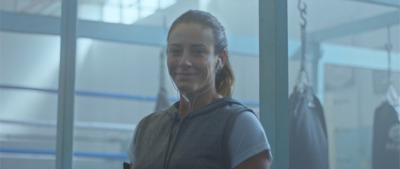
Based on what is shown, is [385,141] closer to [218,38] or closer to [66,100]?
[66,100]

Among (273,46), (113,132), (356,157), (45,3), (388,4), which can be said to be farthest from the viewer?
(113,132)

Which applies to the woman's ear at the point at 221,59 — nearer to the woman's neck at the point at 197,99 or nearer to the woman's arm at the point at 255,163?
the woman's neck at the point at 197,99

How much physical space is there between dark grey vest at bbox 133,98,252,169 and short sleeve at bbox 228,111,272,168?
0.01 meters

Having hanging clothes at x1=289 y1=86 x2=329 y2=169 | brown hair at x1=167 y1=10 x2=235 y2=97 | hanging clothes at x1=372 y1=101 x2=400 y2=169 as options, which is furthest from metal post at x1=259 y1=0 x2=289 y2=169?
hanging clothes at x1=372 y1=101 x2=400 y2=169

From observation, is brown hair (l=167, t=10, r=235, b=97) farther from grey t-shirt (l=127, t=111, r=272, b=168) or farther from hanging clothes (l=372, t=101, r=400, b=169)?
hanging clothes (l=372, t=101, r=400, b=169)

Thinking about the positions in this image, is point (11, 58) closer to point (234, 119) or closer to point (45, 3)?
point (45, 3)

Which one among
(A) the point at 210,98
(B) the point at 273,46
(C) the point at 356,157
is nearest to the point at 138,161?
(A) the point at 210,98

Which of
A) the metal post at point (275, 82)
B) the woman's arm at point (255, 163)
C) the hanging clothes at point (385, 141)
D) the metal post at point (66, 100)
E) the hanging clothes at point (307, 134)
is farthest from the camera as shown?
the hanging clothes at point (385, 141)

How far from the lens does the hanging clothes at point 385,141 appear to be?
8.20 ft

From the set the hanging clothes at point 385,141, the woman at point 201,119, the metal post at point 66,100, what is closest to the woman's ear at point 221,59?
the woman at point 201,119

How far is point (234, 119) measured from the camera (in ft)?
2.78

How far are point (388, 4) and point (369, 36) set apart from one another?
2.35 meters

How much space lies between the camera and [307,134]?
73.9 inches

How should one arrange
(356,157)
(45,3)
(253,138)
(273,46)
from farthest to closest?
(356,157), (45,3), (273,46), (253,138)
